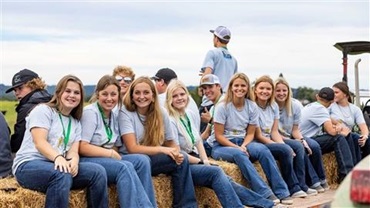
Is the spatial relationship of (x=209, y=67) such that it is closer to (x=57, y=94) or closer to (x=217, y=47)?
(x=217, y=47)

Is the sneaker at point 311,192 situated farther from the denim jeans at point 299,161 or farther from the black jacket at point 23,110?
Result: the black jacket at point 23,110

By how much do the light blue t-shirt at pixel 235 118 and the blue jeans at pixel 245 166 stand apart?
26 cm

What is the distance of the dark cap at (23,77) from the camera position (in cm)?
659

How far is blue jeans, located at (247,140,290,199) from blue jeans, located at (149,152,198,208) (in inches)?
51.3

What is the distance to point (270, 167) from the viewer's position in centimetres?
779

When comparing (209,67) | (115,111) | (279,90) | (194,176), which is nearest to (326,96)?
(279,90)

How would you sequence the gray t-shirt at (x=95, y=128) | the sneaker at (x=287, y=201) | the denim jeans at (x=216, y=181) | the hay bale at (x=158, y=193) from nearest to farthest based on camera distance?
the hay bale at (x=158, y=193) → the gray t-shirt at (x=95, y=128) → the denim jeans at (x=216, y=181) → the sneaker at (x=287, y=201)

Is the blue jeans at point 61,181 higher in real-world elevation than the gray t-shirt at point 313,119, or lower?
lower

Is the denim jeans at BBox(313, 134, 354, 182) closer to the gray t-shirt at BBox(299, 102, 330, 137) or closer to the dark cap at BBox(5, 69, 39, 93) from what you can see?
the gray t-shirt at BBox(299, 102, 330, 137)

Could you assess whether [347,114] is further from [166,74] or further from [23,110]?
[23,110]

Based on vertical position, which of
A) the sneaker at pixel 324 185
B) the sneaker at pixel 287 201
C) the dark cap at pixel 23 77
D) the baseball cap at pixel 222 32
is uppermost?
the baseball cap at pixel 222 32

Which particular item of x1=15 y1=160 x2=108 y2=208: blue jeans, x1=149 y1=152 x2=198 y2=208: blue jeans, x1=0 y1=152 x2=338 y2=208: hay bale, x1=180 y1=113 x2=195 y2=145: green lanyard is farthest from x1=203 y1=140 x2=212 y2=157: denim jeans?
x1=15 y1=160 x2=108 y2=208: blue jeans

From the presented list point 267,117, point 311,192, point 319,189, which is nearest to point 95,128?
point 267,117

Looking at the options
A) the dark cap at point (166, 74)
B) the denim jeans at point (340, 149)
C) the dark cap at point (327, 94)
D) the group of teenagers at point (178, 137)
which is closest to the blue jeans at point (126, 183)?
the group of teenagers at point (178, 137)
